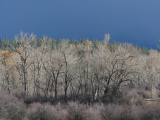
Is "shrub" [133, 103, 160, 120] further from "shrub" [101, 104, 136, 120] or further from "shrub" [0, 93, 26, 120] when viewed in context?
"shrub" [0, 93, 26, 120]

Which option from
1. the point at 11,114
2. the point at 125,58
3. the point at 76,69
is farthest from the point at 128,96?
the point at 11,114

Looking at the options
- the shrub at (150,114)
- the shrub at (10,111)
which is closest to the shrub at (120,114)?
the shrub at (150,114)

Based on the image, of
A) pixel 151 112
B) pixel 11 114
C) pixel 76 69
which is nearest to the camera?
pixel 151 112

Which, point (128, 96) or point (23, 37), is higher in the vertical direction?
point (23, 37)

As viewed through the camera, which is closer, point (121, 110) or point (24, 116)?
point (121, 110)

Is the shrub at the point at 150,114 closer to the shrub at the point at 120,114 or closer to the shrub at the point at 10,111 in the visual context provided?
the shrub at the point at 120,114

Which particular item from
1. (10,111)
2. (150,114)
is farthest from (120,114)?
(10,111)

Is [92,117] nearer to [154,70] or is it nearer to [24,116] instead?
[24,116]

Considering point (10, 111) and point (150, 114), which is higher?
point (150, 114)

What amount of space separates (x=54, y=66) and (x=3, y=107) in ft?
40.3

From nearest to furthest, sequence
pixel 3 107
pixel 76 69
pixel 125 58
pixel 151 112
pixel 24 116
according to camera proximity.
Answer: pixel 151 112
pixel 3 107
pixel 24 116
pixel 125 58
pixel 76 69

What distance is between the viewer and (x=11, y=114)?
1416 cm

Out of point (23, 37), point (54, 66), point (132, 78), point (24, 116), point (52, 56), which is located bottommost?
point (24, 116)

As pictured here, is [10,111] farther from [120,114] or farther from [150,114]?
[150,114]
